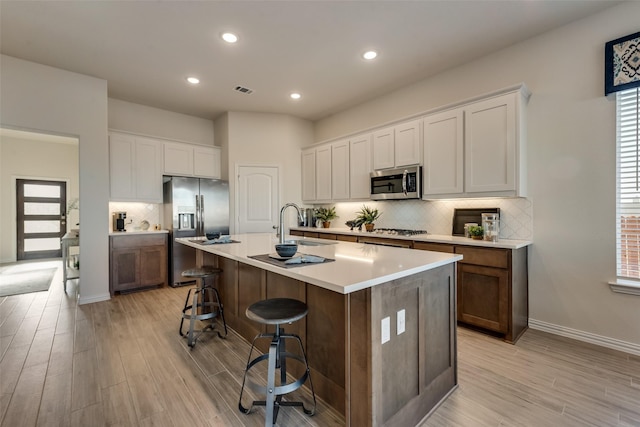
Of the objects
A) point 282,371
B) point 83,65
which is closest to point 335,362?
point 282,371

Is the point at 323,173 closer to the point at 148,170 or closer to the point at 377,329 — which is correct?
Answer: the point at 148,170

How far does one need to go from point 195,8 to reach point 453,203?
350 centimetres

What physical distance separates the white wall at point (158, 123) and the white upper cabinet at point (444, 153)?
4254mm

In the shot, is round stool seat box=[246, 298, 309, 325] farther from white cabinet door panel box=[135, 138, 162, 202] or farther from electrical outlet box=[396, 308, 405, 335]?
white cabinet door panel box=[135, 138, 162, 202]

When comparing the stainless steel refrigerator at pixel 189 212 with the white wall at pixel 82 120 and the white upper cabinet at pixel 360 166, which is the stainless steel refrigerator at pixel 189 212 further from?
the white upper cabinet at pixel 360 166

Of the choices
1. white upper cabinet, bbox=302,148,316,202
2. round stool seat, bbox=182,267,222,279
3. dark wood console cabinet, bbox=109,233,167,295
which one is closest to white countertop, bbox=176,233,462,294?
round stool seat, bbox=182,267,222,279

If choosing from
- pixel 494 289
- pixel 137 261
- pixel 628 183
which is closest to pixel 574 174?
pixel 628 183

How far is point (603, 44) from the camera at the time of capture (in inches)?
102

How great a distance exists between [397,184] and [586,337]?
2.47 metres

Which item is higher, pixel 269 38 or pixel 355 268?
pixel 269 38

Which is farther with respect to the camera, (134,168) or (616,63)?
(134,168)

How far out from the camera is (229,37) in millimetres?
3006

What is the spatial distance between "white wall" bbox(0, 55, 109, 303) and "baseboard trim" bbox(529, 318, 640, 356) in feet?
17.6

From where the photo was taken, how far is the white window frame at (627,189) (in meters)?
2.46
